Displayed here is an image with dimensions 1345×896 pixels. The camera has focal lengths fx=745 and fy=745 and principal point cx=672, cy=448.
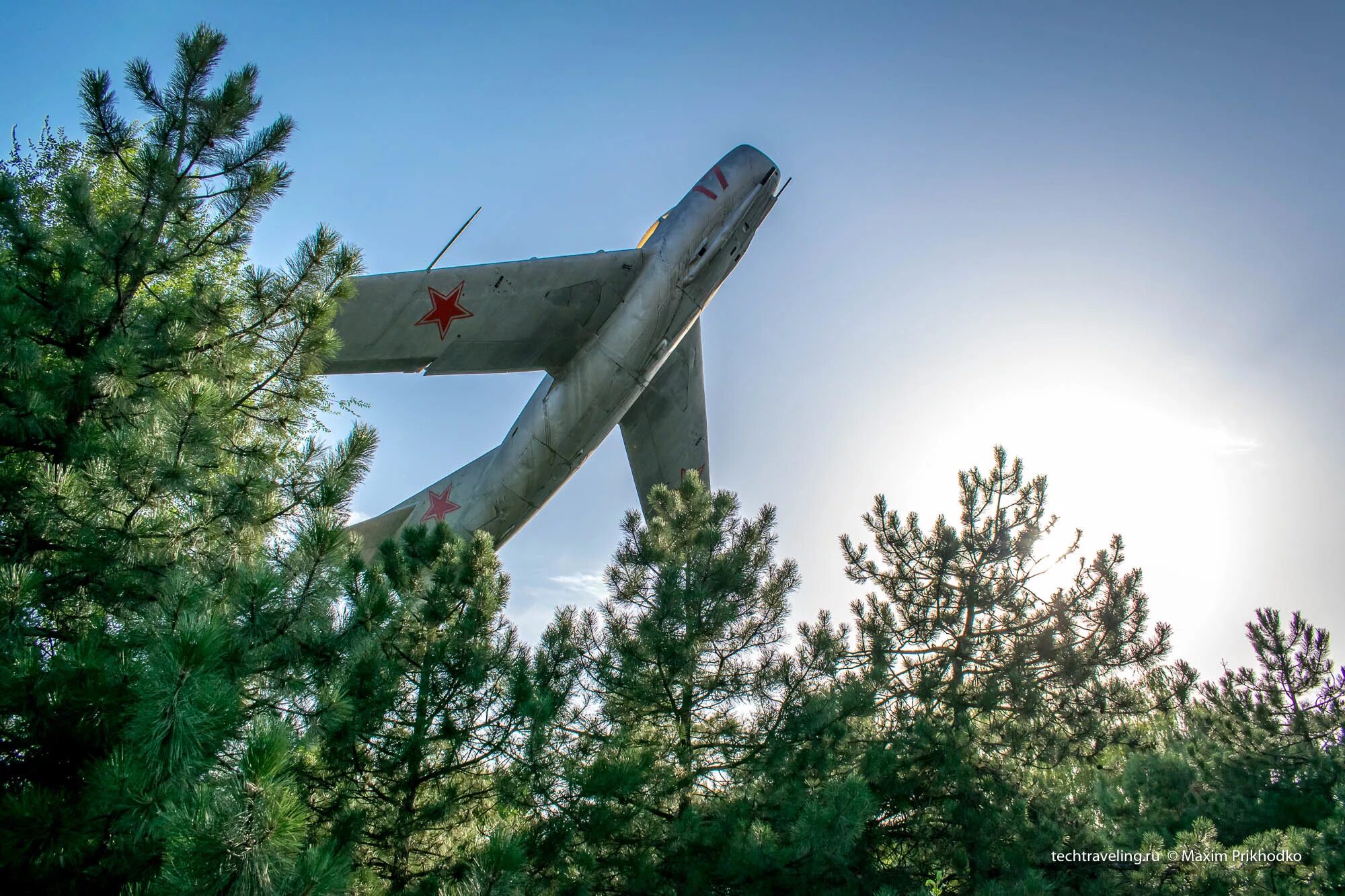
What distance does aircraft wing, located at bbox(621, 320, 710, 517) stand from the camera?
13109mm

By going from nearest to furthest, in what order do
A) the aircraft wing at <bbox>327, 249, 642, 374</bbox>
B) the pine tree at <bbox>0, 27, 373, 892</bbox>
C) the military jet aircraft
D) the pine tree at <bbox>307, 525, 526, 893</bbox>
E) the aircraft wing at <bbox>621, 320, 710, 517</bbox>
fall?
the pine tree at <bbox>0, 27, 373, 892</bbox>
the pine tree at <bbox>307, 525, 526, 893</bbox>
the aircraft wing at <bbox>327, 249, 642, 374</bbox>
the military jet aircraft
the aircraft wing at <bbox>621, 320, 710, 517</bbox>

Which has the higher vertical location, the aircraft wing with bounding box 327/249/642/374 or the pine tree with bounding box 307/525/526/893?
the aircraft wing with bounding box 327/249/642/374

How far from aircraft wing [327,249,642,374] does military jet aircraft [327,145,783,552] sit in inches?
0.7

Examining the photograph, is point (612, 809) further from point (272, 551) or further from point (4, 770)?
point (4, 770)

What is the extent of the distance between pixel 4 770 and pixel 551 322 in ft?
27.5

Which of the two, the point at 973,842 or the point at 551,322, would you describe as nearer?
the point at 973,842

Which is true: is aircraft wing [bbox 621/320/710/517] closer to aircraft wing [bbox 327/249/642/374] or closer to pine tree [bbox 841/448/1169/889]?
aircraft wing [bbox 327/249/642/374]

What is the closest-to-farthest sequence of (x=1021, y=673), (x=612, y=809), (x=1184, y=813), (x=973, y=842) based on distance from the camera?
(x=612, y=809), (x=973, y=842), (x=1021, y=673), (x=1184, y=813)

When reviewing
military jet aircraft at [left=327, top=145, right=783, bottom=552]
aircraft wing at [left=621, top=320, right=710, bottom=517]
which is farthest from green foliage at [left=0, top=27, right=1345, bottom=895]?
aircraft wing at [left=621, top=320, right=710, bottom=517]

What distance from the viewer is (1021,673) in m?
7.44

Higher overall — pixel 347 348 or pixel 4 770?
pixel 347 348

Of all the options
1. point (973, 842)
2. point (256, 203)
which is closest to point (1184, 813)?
point (973, 842)

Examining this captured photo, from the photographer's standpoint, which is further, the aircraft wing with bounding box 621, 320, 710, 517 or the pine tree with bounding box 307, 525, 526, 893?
the aircraft wing with bounding box 621, 320, 710, 517

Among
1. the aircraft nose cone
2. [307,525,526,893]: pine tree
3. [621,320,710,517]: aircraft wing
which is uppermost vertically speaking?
the aircraft nose cone
